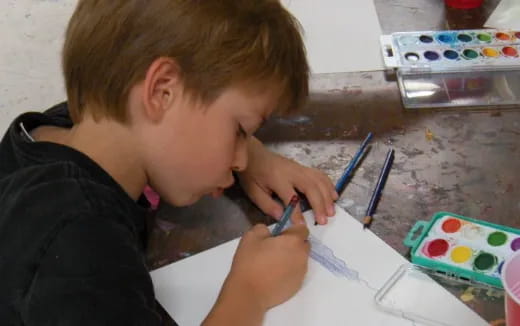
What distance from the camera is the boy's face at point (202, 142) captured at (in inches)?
30.7

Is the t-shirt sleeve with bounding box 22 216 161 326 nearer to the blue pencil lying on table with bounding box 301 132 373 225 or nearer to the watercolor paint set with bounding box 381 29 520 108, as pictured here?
the blue pencil lying on table with bounding box 301 132 373 225

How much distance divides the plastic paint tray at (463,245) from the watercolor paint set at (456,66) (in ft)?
0.85

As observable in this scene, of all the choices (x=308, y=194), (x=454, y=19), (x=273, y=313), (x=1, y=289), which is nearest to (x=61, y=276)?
(x=1, y=289)

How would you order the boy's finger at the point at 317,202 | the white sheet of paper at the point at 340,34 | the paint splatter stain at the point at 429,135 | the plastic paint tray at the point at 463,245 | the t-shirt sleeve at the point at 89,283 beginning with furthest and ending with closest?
the white sheet of paper at the point at 340,34 → the paint splatter stain at the point at 429,135 → the boy's finger at the point at 317,202 → the plastic paint tray at the point at 463,245 → the t-shirt sleeve at the point at 89,283

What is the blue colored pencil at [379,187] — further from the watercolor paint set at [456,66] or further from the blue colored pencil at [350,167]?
the watercolor paint set at [456,66]

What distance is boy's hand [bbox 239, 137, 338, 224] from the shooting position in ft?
2.85

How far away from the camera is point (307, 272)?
803 millimetres

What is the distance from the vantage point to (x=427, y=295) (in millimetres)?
756

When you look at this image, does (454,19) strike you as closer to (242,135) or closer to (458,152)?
(458,152)

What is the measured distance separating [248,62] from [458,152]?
0.35 m

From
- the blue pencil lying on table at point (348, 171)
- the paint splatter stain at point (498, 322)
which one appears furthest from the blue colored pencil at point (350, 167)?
the paint splatter stain at point (498, 322)

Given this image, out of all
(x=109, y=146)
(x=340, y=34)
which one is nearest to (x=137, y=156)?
(x=109, y=146)

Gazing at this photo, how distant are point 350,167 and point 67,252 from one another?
1.33 ft

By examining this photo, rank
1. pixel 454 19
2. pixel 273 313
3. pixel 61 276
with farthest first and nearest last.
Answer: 1. pixel 454 19
2. pixel 273 313
3. pixel 61 276
